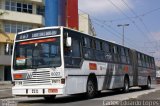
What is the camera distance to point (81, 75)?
18406mm

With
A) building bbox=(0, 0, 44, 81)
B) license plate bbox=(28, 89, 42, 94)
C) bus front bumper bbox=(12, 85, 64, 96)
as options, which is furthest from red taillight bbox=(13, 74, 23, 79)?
building bbox=(0, 0, 44, 81)

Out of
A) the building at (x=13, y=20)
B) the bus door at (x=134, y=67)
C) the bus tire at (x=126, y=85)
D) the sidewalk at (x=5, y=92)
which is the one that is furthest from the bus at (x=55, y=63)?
the building at (x=13, y=20)

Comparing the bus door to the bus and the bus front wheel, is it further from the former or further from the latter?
the bus front wheel

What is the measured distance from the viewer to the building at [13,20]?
193ft

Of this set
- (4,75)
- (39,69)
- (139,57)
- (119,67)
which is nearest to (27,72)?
(39,69)

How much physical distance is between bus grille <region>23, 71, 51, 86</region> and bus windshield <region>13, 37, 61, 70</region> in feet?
0.95

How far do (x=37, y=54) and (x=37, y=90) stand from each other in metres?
1.53

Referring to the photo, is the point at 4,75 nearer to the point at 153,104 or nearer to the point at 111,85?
the point at 111,85

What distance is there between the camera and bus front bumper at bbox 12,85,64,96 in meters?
16.5

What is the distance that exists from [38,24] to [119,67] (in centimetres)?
3935

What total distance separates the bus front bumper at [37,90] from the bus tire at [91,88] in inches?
118

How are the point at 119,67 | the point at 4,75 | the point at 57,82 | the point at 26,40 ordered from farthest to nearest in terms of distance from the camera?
the point at 4,75, the point at 119,67, the point at 26,40, the point at 57,82

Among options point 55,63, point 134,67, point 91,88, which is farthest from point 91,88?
point 134,67

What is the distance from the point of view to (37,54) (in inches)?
681
